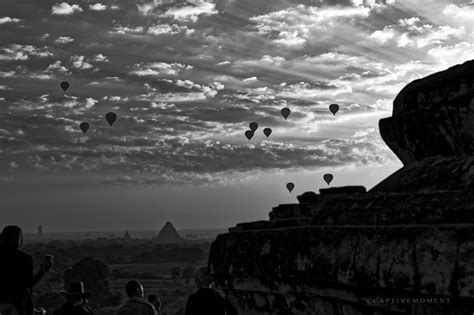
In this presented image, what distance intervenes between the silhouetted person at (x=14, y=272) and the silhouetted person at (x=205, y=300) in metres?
2.18

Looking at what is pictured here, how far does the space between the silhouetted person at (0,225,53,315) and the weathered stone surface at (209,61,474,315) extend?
3.43m

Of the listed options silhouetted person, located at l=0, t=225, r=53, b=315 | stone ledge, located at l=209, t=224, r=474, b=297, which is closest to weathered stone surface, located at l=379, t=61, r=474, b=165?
stone ledge, located at l=209, t=224, r=474, b=297

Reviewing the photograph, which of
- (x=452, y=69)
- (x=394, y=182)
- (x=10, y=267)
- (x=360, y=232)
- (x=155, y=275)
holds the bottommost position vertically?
(x=155, y=275)

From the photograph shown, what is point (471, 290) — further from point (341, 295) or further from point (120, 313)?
point (120, 313)

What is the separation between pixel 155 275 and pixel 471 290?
19306 centimetres

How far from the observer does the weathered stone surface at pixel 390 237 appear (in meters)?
2.37

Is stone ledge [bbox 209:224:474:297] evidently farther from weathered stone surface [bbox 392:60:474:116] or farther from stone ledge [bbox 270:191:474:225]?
weathered stone surface [bbox 392:60:474:116]

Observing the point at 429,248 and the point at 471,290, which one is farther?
the point at 429,248

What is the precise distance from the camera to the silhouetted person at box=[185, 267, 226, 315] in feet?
16.9

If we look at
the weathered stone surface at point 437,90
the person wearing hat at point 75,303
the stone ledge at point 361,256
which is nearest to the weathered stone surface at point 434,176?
the weathered stone surface at point 437,90

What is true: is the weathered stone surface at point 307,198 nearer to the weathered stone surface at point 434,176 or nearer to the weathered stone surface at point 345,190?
the weathered stone surface at point 345,190

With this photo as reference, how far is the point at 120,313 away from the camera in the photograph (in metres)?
6.90

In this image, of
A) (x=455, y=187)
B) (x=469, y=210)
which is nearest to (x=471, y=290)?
(x=469, y=210)

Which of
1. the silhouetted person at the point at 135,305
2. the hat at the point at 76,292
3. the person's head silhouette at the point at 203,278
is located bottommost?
the silhouetted person at the point at 135,305
